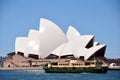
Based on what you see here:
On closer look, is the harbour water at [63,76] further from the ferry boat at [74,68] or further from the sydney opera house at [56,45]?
the sydney opera house at [56,45]

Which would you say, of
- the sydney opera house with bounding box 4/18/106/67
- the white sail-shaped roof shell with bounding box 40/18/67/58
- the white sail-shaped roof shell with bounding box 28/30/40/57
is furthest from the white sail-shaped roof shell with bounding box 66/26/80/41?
the white sail-shaped roof shell with bounding box 28/30/40/57

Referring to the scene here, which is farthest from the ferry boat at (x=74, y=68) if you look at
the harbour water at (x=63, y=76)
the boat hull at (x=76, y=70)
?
the harbour water at (x=63, y=76)

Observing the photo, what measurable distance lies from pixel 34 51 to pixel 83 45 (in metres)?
9.61

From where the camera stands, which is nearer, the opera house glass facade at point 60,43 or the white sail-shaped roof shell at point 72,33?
the opera house glass facade at point 60,43

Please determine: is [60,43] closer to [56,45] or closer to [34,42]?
[56,45]

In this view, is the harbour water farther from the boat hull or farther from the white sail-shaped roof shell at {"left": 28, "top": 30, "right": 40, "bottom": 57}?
the white sail-shaped roof shell at {"left": 28, "top": 30, "right": 40, "bottom": 57}

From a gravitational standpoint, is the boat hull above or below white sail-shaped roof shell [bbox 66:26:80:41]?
below

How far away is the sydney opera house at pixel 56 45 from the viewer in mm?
67312

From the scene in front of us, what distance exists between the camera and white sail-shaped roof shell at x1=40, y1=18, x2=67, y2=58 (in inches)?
2633

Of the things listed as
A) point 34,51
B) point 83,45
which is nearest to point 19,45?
point 34,51

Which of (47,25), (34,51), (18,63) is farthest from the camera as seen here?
(18,63)

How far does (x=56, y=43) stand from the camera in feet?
224

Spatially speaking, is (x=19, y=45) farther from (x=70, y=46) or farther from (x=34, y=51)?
(x=70, y=46)

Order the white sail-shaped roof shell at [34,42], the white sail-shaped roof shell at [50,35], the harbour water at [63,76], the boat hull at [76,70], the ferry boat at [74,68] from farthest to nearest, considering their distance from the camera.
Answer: the white sail-shaped roof shell at [34,42]
the white sail-shaped roof shell at [50,35]
the ferry boat at [74,68]
the boat hull at [76,70]
the harbour water at [63,76]
